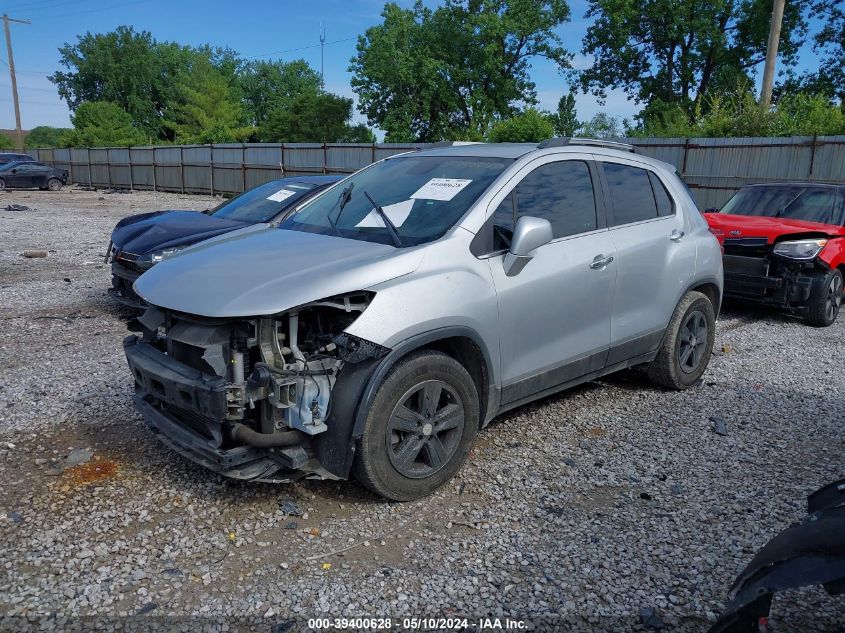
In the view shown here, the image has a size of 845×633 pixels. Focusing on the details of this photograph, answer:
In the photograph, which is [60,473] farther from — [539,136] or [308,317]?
[539,136]

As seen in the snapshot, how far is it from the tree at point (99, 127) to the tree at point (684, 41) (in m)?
38.9

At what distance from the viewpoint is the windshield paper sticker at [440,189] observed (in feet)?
13.1

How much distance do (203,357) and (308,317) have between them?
556 mm

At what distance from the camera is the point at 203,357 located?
3.14m

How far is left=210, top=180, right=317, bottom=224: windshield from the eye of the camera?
7859mm

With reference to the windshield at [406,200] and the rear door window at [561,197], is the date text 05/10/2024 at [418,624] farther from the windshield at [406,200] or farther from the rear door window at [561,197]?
the rear door window at [561,197]

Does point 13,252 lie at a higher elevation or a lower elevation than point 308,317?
lower

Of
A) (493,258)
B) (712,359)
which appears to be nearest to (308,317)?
(493,258)

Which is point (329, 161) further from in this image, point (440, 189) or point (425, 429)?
point (425, 429)

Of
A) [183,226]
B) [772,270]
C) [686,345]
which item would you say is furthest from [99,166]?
[686,345]

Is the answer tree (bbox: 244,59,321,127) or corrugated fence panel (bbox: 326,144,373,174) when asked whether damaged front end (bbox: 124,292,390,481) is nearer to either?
corrugated fence panel (bbox: 326,144,373,174)

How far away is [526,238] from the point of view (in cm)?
363

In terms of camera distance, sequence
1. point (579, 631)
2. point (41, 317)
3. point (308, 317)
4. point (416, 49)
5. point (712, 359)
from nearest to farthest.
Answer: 1. point (579, 631)
2. point (308, 317)
3. point (712, 359)
4. point (41, 317)
5. point (416, 49)

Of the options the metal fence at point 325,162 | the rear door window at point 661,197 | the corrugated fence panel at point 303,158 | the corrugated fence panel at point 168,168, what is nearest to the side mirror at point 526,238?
the rear door window at point 661,197
